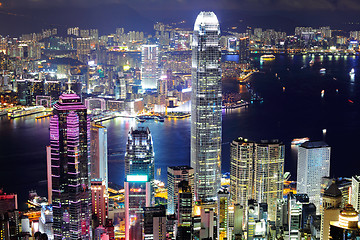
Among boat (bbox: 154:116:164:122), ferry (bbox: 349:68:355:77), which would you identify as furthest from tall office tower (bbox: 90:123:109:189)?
ferry (bbox: 349:68:355:77)

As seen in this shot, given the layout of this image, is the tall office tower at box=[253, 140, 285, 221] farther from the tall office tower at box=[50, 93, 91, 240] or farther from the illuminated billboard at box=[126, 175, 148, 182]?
the tall office tower at box=[50, 93, 91, 240]

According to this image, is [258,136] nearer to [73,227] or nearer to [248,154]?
[248,154]

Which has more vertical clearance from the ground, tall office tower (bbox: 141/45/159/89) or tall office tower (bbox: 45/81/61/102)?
tall office tower (bbox: 141/45/159/89)

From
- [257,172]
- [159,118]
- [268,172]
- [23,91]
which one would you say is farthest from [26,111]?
[268,172]

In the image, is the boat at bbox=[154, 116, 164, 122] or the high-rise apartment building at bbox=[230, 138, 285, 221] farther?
the boat at bbox=[154, 116, 164, 122]

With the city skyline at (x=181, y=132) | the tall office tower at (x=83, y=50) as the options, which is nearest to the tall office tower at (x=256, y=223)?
the city skyline at (x=181, y=132)
